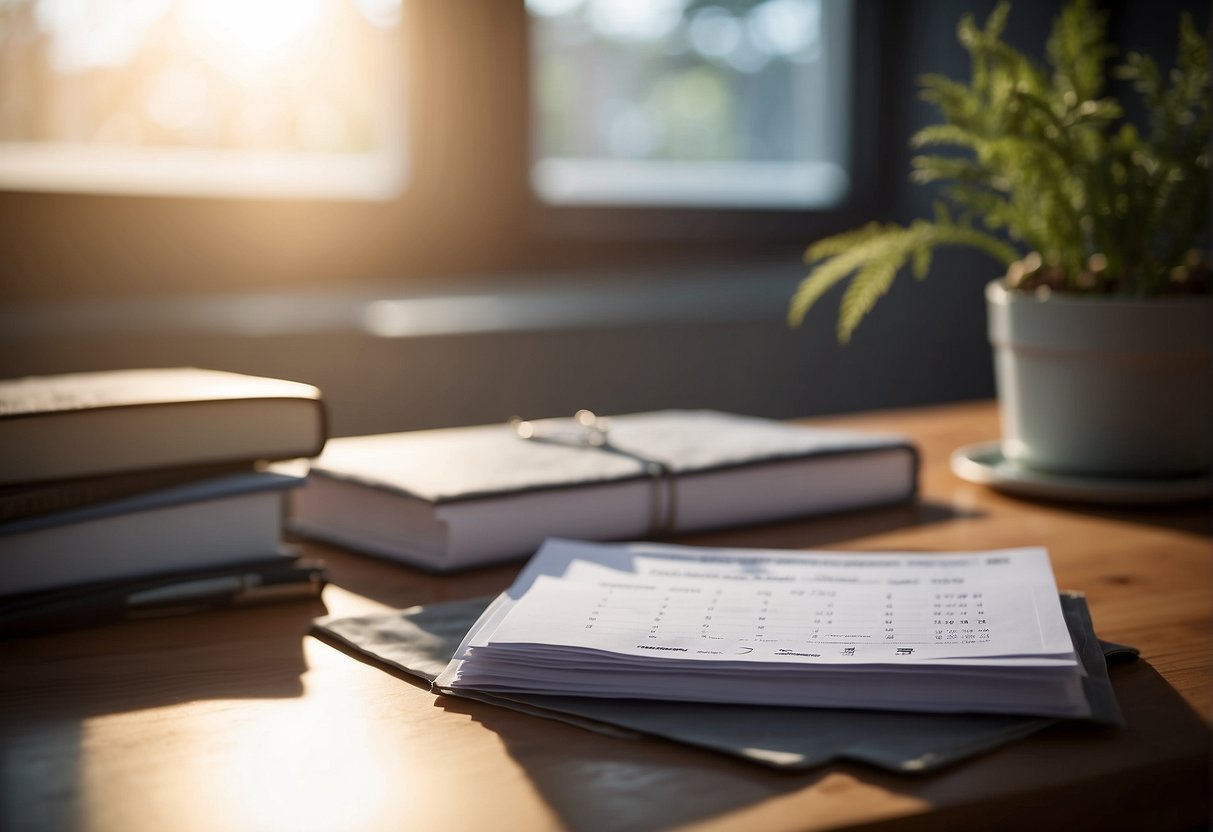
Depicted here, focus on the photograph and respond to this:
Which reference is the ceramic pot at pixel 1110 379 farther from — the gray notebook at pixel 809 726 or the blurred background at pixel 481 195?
the blurred background at pixel 481 195

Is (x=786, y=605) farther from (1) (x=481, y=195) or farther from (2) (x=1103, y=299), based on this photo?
(1) (x=481, y=195)

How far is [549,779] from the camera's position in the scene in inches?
17.2

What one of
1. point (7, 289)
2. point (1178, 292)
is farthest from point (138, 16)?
point (1178, 292)

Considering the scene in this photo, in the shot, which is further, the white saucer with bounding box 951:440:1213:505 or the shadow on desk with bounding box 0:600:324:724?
the white saucer with bounding box 951:440:1213:505

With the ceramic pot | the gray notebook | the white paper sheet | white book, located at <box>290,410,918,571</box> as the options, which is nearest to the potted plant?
the ceramic pot

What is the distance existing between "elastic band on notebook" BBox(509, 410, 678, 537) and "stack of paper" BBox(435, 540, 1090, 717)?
6.7 inches

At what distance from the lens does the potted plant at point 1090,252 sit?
90cm

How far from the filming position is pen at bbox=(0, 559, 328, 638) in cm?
61

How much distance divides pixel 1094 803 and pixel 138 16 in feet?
5.62

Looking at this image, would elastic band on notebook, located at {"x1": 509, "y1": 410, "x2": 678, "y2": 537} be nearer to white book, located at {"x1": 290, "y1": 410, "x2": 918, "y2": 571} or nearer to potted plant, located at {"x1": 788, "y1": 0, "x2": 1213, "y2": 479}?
white book, located at {"x1": 290, "y1": 410, "x2": 918, "y2": 571}

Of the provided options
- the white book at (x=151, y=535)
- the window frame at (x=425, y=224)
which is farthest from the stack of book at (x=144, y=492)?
the window frame at (x=425, y=224)

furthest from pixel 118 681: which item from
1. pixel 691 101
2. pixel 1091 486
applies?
pixel 691 101

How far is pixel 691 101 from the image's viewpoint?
7.64ft

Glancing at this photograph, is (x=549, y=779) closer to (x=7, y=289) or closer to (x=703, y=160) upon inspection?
(x=7, y=289)
